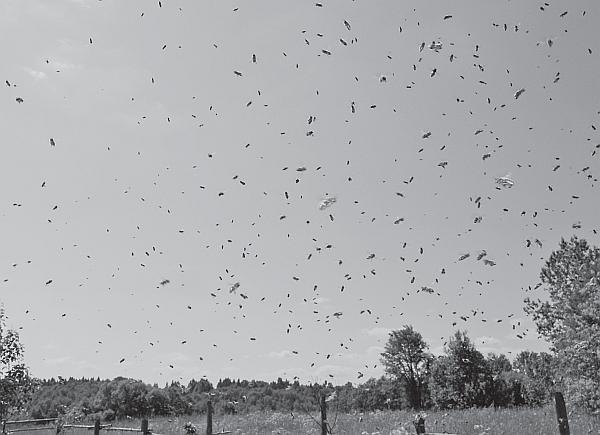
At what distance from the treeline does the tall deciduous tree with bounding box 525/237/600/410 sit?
963 cm

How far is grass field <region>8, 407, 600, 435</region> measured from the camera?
62.5 ft

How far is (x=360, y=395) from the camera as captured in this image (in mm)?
93188

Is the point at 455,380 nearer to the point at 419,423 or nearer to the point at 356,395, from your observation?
the point at 356,395

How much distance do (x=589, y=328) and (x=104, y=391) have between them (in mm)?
98164

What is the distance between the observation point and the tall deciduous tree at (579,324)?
24.8 m

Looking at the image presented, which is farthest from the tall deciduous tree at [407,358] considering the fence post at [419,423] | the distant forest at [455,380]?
the fence post at [419,423]

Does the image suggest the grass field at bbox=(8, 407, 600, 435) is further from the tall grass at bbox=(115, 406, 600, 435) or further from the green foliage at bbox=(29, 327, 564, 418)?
the green foliage at bbox=(29, 327, 564, 418)

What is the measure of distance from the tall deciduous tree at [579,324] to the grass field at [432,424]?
1530 mm

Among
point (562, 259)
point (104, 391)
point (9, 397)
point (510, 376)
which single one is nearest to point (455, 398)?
point (510, 376)

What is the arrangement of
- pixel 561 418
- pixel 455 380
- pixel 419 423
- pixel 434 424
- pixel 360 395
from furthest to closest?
1. pixel 360 395
2. pixel 455 380
3. pixel 434 424
4. pixel 419 423
5. pixel 561 418

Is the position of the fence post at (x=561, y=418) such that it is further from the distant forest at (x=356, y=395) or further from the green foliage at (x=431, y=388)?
the green foliage at (x=431, y=388)

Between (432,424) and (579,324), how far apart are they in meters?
11.4

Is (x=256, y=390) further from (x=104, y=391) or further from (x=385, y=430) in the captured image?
(x=385, y=430)

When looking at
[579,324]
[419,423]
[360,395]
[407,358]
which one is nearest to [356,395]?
[360,395]
